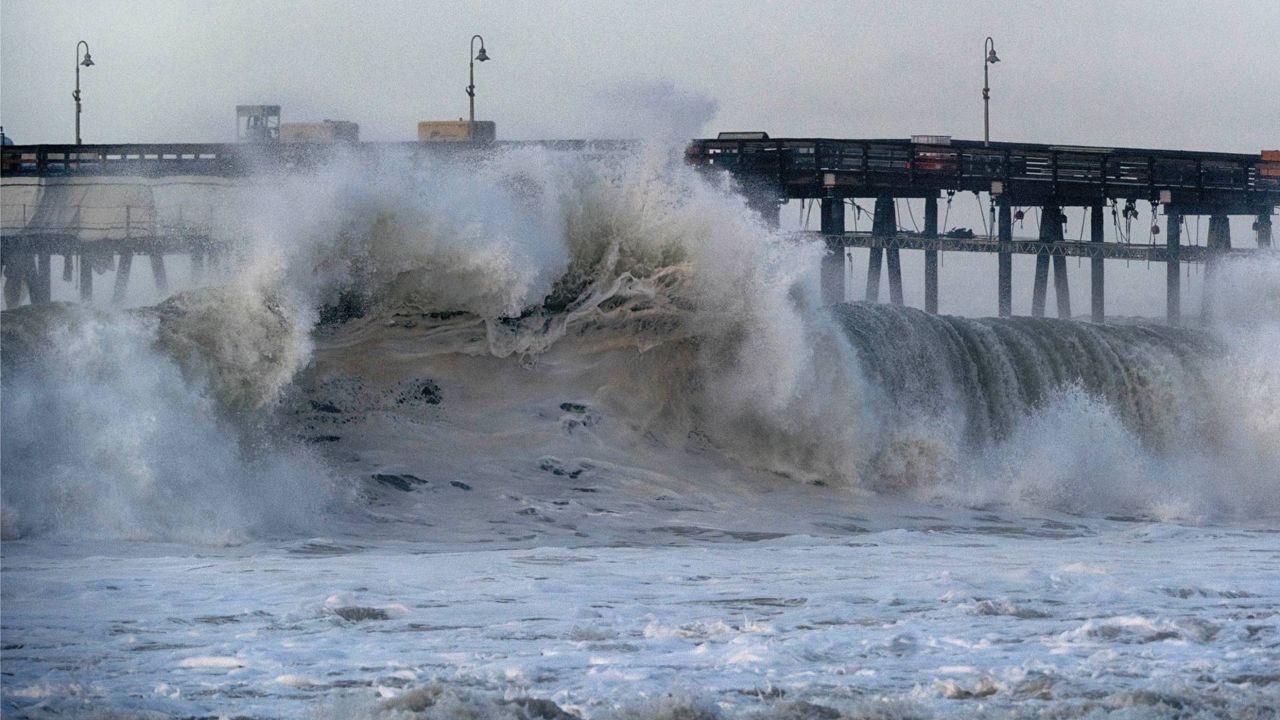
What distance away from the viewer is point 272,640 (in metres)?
8.57

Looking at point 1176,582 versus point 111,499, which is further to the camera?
point 111,499

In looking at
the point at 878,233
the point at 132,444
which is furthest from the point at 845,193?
the point at 132,444

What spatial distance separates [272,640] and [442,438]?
25.9ft

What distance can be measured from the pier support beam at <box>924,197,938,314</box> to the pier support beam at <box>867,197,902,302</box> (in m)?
0.75

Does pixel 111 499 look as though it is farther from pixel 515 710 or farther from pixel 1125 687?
pixel 1125 687

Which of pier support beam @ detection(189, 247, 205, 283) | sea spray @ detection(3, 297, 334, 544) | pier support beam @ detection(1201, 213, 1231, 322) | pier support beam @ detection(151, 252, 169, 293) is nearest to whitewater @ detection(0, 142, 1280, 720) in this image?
sea spray @ detection(3, 297, 334, 544)

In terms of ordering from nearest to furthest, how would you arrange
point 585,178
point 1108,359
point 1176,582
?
point 1176,582 < point 585,178 < point 1108,359

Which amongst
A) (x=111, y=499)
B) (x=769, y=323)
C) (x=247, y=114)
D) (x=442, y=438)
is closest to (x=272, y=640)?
(x=111, y=499)

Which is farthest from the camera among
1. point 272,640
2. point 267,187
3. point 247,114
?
point 247,114

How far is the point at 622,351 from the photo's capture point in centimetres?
1825

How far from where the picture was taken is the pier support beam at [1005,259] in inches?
1430

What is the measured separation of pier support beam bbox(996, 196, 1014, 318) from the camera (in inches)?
1430

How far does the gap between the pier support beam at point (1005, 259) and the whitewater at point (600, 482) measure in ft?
34.8

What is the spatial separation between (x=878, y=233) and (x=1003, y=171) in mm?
3222
